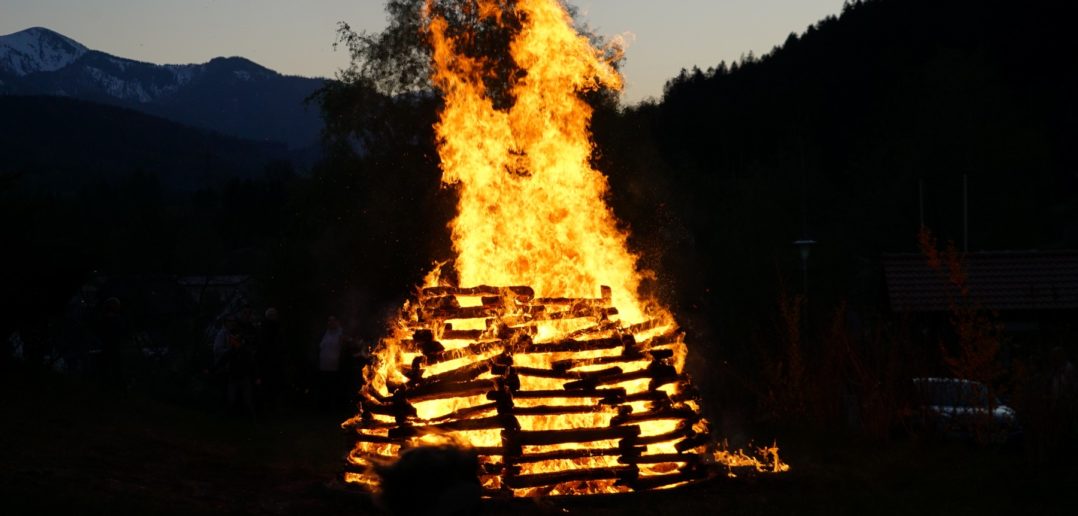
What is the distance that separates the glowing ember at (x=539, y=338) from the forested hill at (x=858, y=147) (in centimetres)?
1406

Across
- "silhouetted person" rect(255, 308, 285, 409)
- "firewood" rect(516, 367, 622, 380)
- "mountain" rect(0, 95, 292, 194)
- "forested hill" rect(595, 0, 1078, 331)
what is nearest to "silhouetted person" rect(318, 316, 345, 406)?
"silhouetted person" rect(255, 308, 285, 409)

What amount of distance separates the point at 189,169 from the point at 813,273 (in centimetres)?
16230

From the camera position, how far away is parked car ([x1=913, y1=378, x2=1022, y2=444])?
1240 cm

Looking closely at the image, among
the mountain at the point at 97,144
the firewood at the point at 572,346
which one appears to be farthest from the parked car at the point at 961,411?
the mountain at the point at 97,144

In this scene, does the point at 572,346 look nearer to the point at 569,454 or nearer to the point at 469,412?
the point at 569,454

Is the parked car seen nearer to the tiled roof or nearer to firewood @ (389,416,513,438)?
firewood @ (389,416,513,438)

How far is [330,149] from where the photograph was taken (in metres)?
28.3

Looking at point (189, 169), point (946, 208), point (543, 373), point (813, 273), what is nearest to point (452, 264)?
point (543, 373)

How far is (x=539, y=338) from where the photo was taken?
10.2 m

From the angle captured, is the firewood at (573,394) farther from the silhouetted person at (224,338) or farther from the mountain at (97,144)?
the mountain at (97,144)

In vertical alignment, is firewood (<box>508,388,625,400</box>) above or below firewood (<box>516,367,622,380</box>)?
below

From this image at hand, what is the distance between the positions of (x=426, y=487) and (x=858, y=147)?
68609 mm

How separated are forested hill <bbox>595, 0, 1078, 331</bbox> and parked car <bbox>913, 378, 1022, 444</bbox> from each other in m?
13.4

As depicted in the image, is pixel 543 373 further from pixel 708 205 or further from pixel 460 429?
pixel 708 205
